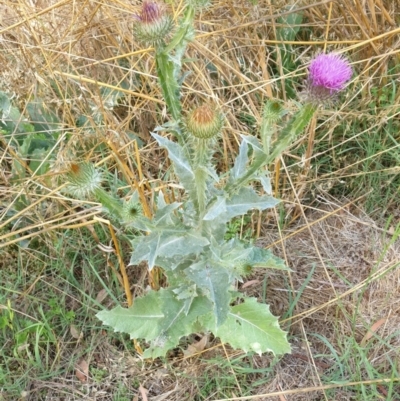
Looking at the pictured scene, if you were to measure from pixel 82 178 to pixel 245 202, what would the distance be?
1.40 ft

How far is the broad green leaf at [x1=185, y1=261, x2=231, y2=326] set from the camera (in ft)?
4.37

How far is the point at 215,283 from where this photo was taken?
140 centimetres

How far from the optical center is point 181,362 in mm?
1802

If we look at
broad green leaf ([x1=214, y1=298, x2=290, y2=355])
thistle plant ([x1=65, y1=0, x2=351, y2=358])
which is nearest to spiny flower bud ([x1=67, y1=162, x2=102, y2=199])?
thistle plant ([x1=65, y1=0, x2=351, y2=358])

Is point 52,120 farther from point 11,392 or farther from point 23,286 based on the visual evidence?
point 11,392

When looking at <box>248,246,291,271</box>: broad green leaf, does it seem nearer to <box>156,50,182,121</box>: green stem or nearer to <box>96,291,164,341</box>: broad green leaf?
<box>96,291,164,341</box>: broad green leaf

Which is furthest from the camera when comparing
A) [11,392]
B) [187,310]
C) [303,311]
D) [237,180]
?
[303,311]

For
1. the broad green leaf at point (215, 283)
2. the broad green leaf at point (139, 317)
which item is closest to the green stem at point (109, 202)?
the broad green leaf at point (215, 283)

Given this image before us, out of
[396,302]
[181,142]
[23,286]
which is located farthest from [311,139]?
[23,286]

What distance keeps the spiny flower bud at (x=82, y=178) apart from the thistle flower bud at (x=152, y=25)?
33 cm

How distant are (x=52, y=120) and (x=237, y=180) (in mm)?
Answer: 1063

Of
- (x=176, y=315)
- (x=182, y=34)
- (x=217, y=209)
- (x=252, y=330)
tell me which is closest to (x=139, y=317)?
(x=176, y=315)

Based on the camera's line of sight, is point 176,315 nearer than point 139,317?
Yes

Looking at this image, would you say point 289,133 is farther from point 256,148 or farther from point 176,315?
point 176,315
